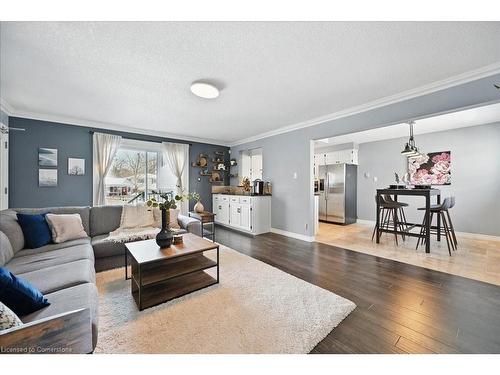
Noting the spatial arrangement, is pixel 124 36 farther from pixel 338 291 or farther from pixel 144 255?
pixel 338 291

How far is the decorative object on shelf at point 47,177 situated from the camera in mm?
3627

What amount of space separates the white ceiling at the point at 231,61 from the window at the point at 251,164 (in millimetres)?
2516

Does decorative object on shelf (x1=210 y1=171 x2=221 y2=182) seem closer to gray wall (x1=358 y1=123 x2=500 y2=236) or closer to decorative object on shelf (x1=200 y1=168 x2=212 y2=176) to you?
decorative object on shelf (x1=200 y1=168 x2=212 y2=176)

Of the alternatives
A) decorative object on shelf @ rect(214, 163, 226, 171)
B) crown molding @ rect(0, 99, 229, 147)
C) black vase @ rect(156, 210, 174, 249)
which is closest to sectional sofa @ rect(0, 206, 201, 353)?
black vase @ rect(156, 210, 174, 249)

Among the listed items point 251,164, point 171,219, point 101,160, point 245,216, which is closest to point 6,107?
point 101,160

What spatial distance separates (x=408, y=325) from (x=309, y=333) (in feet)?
2.58

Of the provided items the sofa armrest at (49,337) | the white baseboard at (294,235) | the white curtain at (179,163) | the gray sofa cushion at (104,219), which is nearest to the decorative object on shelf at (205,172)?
the white curtain at (179,163)

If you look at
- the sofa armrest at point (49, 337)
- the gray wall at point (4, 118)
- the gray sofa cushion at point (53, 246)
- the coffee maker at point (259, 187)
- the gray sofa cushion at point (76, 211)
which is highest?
the gray wall at point (4, 118)

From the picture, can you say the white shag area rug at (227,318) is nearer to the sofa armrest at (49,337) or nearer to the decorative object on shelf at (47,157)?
the sofa armrest at (49,337)

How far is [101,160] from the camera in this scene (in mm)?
4109

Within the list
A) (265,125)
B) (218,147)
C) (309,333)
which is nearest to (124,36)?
(309,333)
